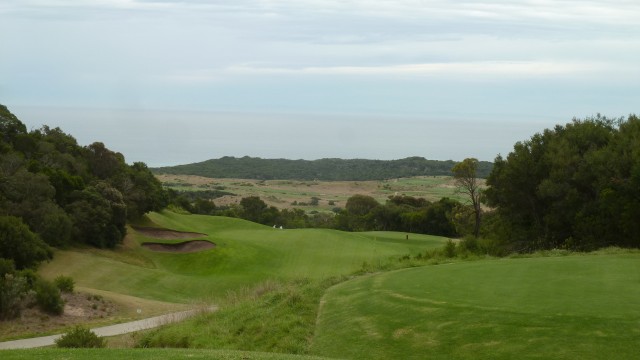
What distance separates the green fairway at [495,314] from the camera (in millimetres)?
12164

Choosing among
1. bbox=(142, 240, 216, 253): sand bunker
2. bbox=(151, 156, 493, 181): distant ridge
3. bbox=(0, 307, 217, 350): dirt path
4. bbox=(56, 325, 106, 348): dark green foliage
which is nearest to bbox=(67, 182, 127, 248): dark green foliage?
bbox=(142, 240, 216, 253): sand bunker

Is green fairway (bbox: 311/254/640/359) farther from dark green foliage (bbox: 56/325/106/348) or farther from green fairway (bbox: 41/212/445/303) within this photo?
green fairway (bbox: 41/212/445/303)

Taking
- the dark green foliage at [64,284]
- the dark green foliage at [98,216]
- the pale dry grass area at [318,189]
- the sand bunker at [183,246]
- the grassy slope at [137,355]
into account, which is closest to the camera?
the grassy slope at [137,355]

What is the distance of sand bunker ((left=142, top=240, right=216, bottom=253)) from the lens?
47969 mm

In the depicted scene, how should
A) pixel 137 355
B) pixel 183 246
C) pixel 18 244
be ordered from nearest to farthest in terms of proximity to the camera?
1. pixel 137 355
2. pixel 18 244
3. pixel 183 246

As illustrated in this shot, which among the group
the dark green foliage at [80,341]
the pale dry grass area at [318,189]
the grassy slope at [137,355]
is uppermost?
the pale dry grass area at [318,189]

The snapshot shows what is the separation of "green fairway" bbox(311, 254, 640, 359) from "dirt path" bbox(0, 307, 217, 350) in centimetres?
582

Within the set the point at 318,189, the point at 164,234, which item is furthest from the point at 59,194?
the point at 318,189

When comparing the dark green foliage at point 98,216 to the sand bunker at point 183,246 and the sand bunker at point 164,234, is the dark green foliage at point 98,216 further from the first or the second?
the sand bunker at point 164,234

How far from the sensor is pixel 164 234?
53.0 metres

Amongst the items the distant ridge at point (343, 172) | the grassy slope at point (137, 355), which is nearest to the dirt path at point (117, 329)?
the grassy slope at point (137, 355)

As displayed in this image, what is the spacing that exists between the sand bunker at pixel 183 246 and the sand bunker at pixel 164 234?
2897 millimetres

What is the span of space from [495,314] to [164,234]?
41830mm

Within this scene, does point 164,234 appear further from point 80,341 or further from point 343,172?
point 343,172
